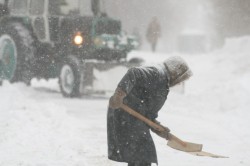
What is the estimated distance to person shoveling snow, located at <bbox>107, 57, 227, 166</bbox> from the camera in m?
5.62

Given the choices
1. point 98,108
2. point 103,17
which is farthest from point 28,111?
point 103,17

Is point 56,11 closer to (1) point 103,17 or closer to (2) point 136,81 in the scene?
(1) point 103,17

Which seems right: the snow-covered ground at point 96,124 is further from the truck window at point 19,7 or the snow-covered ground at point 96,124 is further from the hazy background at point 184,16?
the hazy background at point 184,16

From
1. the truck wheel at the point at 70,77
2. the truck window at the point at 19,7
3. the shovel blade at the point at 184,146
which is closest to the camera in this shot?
the shovel blade at the point at 184,146

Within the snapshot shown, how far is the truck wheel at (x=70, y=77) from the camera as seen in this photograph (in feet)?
45.9

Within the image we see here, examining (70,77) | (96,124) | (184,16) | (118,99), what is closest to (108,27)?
(70,77)

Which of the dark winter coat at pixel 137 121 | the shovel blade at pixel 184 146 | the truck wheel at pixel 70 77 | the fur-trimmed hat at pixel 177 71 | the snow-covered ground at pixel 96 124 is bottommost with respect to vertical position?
the snow-covered ground at pixel 96 124

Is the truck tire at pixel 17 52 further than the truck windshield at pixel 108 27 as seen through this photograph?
No

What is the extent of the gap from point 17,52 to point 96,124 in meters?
4.56

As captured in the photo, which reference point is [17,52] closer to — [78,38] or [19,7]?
[19,7]

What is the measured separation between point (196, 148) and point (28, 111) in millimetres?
4964

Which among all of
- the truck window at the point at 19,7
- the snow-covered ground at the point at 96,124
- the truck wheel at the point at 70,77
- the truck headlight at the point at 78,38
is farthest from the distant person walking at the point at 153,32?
the truck wheel at the point at 70,77

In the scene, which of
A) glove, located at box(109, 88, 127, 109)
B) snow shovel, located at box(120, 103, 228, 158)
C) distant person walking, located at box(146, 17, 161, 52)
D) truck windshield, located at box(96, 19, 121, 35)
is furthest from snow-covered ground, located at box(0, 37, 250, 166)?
distant person walking, located at box(146, 17, 161, 52)

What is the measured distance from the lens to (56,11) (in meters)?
14.6
